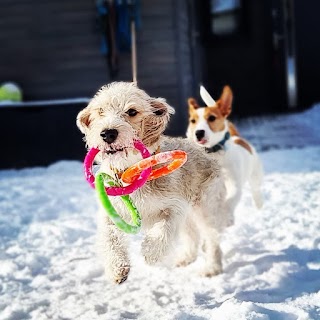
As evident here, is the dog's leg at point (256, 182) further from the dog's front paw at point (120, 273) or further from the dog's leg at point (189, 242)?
the dog's front paw at point (120, 273)

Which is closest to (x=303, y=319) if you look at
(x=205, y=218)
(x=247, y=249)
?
(x=205, y=218)

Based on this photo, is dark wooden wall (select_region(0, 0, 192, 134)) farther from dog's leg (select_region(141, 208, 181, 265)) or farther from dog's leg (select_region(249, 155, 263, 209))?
dog's leg (select_region(141, 208, 181, 265))

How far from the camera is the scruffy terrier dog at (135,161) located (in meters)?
2.65

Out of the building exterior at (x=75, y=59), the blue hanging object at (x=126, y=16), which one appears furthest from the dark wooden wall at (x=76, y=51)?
the blue hanging object at (x=126, y=16)

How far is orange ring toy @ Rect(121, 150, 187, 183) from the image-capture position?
8.68 ft

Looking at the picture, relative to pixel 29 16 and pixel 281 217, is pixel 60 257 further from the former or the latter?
pixel 29 16

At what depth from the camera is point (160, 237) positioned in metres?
2.79

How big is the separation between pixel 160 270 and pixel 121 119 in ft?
4.63

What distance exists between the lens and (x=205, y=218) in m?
3.57

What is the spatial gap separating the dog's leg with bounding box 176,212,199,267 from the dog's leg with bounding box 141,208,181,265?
0.87m

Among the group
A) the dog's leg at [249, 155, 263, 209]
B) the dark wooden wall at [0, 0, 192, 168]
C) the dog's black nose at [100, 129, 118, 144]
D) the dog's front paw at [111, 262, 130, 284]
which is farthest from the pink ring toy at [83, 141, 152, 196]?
the dark wooden wall at [0, 0, 192, 168]

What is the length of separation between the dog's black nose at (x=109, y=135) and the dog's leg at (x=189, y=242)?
144cm

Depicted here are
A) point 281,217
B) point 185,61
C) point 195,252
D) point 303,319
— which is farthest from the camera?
point 185,61

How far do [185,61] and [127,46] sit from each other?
4.81ft
